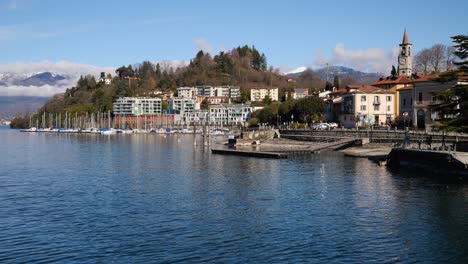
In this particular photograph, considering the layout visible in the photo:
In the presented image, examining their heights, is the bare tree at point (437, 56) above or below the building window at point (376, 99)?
above

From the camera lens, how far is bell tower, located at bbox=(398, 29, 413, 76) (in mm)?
115625

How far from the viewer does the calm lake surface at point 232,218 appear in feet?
73.9

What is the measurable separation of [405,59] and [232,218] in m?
96.5

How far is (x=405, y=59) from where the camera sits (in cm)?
11681

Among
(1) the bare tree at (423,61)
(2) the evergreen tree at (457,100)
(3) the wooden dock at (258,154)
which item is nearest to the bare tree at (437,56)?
(1) the bare tree at (423,61)

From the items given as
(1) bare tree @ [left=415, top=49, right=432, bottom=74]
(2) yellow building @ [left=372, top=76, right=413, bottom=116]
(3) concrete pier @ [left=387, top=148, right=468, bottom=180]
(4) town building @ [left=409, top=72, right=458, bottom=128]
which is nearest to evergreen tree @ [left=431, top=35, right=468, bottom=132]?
(3) concrete pier @ [left=387, top=148, right=468, bottom=180]

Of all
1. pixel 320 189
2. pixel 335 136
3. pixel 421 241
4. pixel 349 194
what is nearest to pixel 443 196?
pixel 349 194

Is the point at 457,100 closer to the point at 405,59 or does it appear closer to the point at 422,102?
the point at 422,102

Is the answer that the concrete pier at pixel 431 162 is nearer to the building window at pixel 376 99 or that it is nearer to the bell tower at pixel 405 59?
the building window at pixel 376 99

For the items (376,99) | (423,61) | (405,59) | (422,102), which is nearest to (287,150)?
(422,102)

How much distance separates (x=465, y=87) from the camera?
44.3 m

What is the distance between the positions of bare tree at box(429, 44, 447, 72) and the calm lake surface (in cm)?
7863

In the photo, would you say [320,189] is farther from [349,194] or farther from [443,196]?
[443,196]

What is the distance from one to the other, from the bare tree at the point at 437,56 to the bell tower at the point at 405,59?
6761 millimetres
